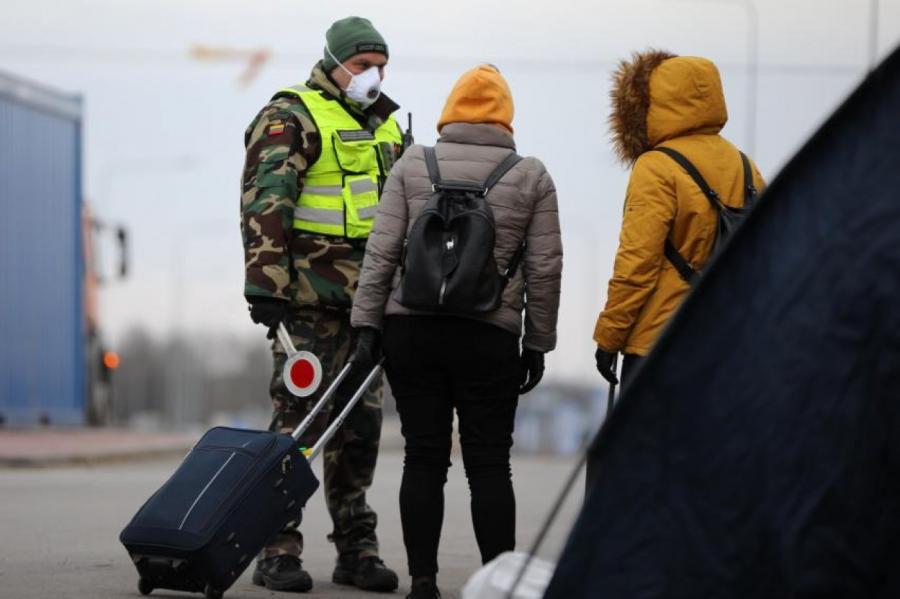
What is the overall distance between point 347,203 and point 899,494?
3662 millimetres

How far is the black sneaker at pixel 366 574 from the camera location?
22.7ft

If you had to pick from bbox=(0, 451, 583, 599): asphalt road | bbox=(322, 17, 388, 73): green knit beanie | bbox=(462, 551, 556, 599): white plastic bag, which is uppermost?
bbox=(322, 17, 388, 73): green knit beanie

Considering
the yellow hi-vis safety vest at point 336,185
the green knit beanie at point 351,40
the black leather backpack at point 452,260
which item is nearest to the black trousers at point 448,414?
the black leather backpack at point 452,260

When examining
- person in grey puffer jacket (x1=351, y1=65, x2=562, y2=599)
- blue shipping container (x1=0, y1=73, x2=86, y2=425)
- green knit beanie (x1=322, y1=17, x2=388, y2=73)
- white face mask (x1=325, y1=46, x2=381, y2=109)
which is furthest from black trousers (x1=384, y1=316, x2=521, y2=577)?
blue shipping container (x1=0, y1=73, x2=86, y2=425)

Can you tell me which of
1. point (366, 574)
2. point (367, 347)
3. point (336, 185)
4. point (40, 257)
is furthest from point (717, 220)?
point (40, 257)

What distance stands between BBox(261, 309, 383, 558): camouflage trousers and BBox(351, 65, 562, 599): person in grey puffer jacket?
0.80 metres

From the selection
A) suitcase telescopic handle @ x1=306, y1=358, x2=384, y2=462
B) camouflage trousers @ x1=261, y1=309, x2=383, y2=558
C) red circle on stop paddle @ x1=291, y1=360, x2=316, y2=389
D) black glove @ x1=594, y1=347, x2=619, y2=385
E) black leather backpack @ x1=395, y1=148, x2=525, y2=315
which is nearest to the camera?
black leather backpack @ x1=395, y1=148, x2=525, y2=315

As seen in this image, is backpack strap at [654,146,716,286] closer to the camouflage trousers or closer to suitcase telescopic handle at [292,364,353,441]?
suitcase telescopic handle at [292,364,353,441]

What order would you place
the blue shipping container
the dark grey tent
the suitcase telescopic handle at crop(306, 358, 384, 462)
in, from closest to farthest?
the dark grey tent, the suitcase telescopic handle at crop(306, 358, 384, 462), the blue shipping container

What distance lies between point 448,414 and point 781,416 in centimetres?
252

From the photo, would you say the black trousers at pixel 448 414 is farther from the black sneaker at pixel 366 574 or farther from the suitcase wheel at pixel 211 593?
the black sneaker at pixel 366 574

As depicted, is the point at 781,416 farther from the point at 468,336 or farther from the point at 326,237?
the point at 326,237

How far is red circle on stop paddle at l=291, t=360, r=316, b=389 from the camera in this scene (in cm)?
672

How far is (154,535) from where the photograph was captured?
19.8ft
